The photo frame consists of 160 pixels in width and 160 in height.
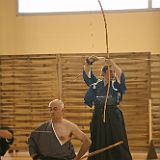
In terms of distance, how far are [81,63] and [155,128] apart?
3.90 feet

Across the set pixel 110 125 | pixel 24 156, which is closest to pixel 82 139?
pixel 110 125

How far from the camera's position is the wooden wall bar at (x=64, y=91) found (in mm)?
4711

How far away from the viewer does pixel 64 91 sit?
15.8 feet

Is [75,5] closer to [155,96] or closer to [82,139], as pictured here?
[155,96]

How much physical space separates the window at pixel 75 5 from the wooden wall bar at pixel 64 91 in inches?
24.0

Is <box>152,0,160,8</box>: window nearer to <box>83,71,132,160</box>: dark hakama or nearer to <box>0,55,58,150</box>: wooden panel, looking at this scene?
<box>0,55,58,150</box>: wooden panel

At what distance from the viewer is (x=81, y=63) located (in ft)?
15.6

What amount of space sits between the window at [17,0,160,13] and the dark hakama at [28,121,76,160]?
8.75 ft

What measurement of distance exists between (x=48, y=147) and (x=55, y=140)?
6 centimetres

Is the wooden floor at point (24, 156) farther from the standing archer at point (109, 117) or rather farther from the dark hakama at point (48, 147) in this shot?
the dark hakama at point (48, 147)

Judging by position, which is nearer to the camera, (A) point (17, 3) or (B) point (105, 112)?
(B) point (105, 112)

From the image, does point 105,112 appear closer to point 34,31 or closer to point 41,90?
point 41,90

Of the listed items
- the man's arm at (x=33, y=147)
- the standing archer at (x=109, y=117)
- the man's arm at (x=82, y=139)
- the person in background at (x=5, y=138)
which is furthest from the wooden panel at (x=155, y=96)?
the person in background at (x=5, y=138)

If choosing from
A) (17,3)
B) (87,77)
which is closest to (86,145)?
(87,77)
